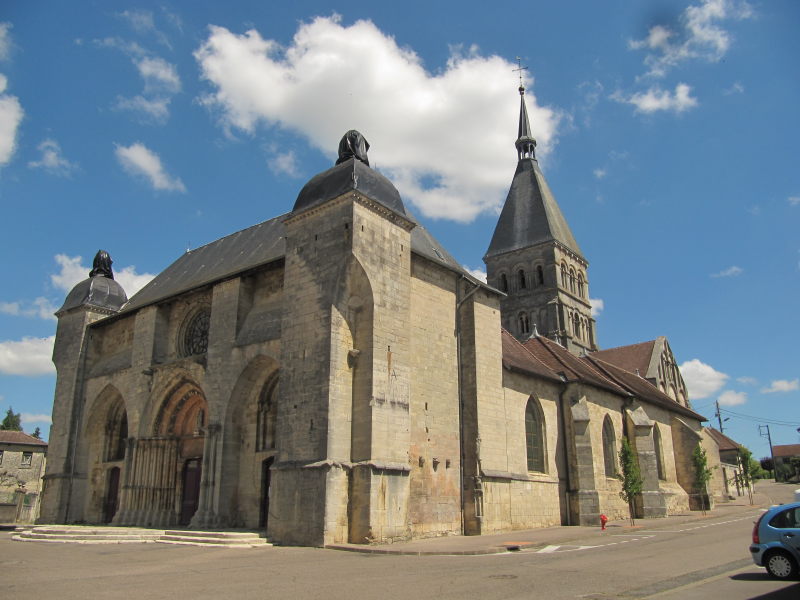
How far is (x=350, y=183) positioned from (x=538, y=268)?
116ft

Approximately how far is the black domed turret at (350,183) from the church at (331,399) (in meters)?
0.06

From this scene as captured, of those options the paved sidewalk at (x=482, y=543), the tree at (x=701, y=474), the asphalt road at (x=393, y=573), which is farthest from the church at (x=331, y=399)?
the asphalt road at (x=393, y=573)

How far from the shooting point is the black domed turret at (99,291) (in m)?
25.7

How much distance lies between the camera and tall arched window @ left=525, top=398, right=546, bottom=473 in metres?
21.0

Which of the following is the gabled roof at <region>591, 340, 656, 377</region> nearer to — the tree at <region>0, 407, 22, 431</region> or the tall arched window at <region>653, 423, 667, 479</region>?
the tall arched window at <region>653, 423, 667, 479</region>

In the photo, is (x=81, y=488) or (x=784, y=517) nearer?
(x=784, y=517)

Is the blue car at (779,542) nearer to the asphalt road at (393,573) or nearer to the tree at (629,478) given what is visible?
the asphalt road at (393,573)

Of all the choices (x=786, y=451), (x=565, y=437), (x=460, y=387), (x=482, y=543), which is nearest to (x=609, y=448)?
(x=565, y=437)

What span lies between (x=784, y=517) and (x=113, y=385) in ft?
71.1

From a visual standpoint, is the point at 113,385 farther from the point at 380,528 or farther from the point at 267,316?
the point at 380,528

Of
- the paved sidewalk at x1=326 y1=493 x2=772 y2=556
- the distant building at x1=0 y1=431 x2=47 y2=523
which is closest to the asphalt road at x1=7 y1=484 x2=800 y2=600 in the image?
the paved sidewalk at x1=326 y1=493 x2=772 y2=556

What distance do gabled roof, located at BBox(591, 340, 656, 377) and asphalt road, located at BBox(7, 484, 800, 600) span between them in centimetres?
2612

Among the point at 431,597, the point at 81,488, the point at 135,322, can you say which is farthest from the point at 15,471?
the point at 431,597

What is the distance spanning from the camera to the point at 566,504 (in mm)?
21406
